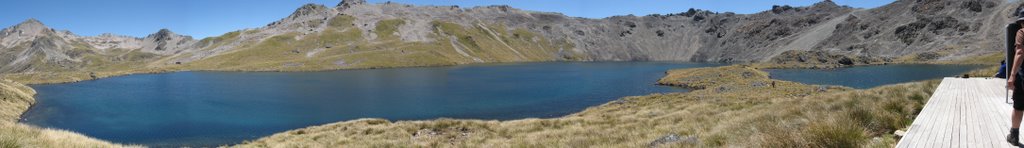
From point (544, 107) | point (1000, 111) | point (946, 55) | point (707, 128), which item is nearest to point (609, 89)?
point (544, 107)

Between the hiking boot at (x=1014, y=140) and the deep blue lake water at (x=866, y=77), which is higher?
the hiking boot at (x=1014, y=140)

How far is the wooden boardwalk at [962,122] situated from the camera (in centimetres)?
984

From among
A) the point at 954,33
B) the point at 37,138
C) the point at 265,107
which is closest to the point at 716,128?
the point at 37,138

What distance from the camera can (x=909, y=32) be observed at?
195125 millimetres

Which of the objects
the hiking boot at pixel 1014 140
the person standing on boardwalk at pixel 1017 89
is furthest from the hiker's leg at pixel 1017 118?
the hiking boot at pixel 1014 140

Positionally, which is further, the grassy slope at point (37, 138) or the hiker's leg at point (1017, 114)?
the grassy slope at point (37, 138)

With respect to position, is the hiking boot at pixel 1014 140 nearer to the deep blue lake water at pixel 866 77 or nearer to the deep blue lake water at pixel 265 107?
the deep blue lake water at pixel 265 107

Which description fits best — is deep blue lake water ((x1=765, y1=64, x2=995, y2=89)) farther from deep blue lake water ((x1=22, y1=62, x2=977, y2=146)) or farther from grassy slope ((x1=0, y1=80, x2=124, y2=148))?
grassy slope ((x1=0, y1=80, x2=124, y2=148))

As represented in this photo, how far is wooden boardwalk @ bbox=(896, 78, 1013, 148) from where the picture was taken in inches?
388

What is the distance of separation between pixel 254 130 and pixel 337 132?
60.4 ft

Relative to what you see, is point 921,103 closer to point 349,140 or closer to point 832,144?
point 832,144

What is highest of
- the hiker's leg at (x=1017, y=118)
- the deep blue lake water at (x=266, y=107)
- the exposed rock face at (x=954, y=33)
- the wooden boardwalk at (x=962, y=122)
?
the exposed rock face at (x=954, y=33)

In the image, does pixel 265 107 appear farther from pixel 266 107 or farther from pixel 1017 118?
pixel 1017 118

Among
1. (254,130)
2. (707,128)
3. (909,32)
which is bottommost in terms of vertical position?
(254,130)
